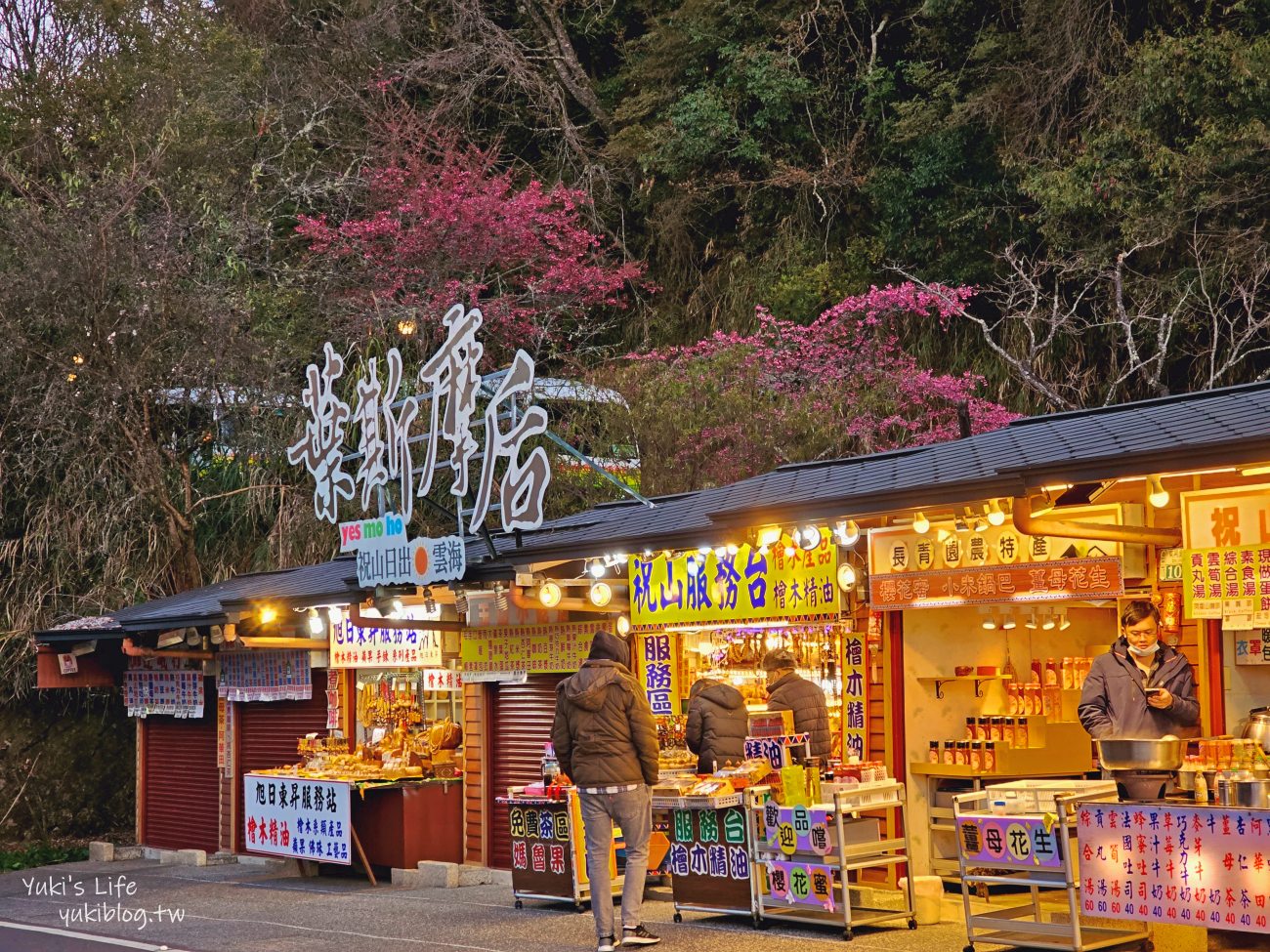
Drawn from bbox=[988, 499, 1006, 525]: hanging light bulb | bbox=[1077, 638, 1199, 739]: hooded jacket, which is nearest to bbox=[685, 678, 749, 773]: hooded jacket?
bbox=[988, 499, 1006, 525]: hanging light bulb

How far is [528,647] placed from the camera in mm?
15164

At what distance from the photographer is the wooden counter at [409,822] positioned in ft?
51.1

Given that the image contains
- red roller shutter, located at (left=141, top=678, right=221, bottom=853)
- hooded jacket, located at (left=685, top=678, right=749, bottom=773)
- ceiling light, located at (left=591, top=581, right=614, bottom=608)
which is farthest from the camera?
red roller shutter, located at (left=141, top=678, right=221, bottom=853)

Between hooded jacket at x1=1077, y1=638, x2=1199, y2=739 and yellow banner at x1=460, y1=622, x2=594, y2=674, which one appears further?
yellow banner at x1=460, y1=622, x2=594, y2=674

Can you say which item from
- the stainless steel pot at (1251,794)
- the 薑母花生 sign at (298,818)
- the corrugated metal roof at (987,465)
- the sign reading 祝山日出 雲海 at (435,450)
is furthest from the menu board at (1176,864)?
the 薑母花生 sign at (298,818)

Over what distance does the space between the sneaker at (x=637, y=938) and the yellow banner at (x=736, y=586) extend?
3.12 meters

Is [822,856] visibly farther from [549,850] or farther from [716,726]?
[549,850]

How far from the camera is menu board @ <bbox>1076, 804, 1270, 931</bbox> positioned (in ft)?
27.5

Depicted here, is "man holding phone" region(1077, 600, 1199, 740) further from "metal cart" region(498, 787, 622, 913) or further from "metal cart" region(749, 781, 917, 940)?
"metal cart" region(498, 787, 622, 913)

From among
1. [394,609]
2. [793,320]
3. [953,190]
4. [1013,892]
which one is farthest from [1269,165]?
[394,609]

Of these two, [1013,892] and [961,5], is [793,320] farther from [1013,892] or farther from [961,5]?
[1013,892]

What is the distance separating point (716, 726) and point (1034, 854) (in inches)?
152

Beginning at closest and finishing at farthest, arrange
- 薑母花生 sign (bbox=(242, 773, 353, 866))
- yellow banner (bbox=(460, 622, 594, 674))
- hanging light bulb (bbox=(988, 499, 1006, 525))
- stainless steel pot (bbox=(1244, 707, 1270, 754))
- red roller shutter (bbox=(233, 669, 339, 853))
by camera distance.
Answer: stainless steel pot (bbox=(1244, 707, 1270, 754)) → hanging light bulb (bbox=(988, 499, 1006, 525)) → yellow banner (bbox=(460, 622, 594, 674)) → 薑母花生 sign (bbox=(242, 773, 353, 866)) → red roller shutter (bbox=(233, 669, 339, 853))

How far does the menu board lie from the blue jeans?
300 centimetres
